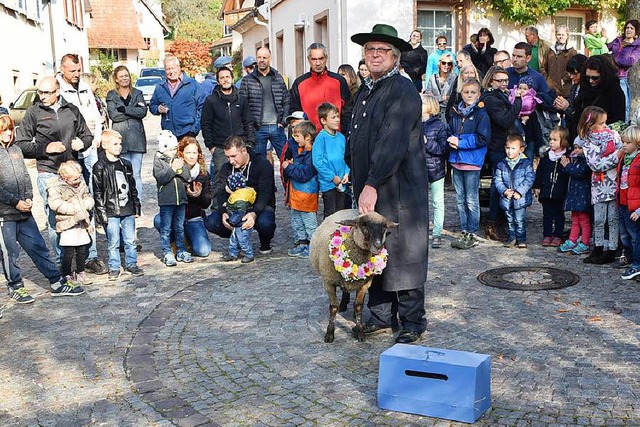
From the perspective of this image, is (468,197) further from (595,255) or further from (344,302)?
(344,302)

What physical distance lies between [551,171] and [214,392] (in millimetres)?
5420

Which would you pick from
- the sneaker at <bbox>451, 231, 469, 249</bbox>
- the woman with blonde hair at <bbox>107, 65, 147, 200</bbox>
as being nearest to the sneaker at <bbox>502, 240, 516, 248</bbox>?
the sneaker at <bbox>451, 231, 469, 249</bbox>

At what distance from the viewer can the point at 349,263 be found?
588cm

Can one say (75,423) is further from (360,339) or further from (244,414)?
(360,339)

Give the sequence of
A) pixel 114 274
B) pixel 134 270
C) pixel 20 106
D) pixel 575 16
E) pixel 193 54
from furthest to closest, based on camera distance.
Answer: pixel 193 54 → pixel 20 106 → pixel 575 16 → pixel 134 270 → pixel 114 274

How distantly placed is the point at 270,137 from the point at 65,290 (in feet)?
14.8

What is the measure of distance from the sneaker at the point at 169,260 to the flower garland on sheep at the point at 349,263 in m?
3.54

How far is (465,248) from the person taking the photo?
9.17 m

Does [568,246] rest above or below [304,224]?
below

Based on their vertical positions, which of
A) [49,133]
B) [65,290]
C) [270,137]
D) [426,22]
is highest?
[426,22]

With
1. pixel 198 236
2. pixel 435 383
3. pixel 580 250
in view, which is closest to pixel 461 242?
pixel 580 250

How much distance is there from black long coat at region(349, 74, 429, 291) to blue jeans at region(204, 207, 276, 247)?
3.31 meters

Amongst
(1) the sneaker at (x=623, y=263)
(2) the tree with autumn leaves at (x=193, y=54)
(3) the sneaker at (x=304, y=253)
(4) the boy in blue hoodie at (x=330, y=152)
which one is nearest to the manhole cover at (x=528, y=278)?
(1) the sneaker at (x=623, y=263)

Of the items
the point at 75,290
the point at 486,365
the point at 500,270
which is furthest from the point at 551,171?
the point at 75,290
